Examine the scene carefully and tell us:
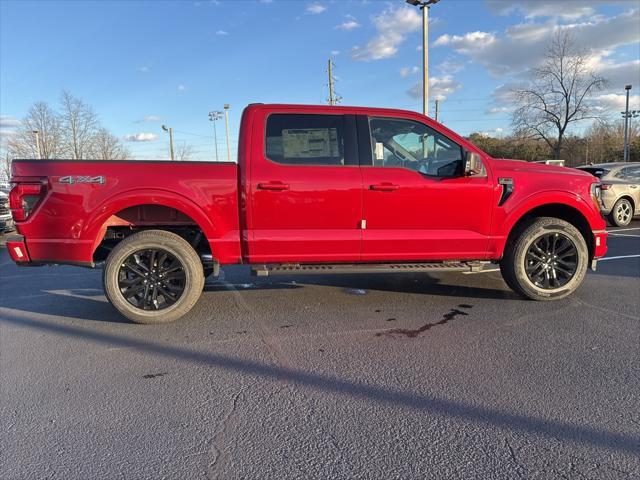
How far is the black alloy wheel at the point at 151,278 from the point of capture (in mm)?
4414

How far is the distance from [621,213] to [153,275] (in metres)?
11.2

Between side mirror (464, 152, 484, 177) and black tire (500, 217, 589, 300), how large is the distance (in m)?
0.94

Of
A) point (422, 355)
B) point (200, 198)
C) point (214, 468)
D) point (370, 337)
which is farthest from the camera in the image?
point (200, 198)

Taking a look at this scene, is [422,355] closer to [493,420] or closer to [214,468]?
[493,420]

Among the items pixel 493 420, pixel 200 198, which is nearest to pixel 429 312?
pixel 493 420

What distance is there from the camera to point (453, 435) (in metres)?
2.54

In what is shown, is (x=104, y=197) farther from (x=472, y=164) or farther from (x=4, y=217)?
(x=4, y=217)

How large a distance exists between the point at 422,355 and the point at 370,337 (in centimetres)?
55

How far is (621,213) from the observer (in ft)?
35.9

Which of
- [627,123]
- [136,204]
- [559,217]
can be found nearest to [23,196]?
[136,204]

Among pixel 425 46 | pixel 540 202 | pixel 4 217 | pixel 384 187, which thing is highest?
pixel 425 46

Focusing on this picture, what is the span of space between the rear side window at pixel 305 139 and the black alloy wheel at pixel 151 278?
4.87 feet

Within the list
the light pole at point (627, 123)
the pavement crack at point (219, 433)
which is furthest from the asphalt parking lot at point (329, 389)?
the light pole at point (627, 123)

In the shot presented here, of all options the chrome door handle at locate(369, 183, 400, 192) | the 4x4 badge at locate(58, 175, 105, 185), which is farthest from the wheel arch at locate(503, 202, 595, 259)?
the 4x4 badge at locate(58, 175, 105, 185)
